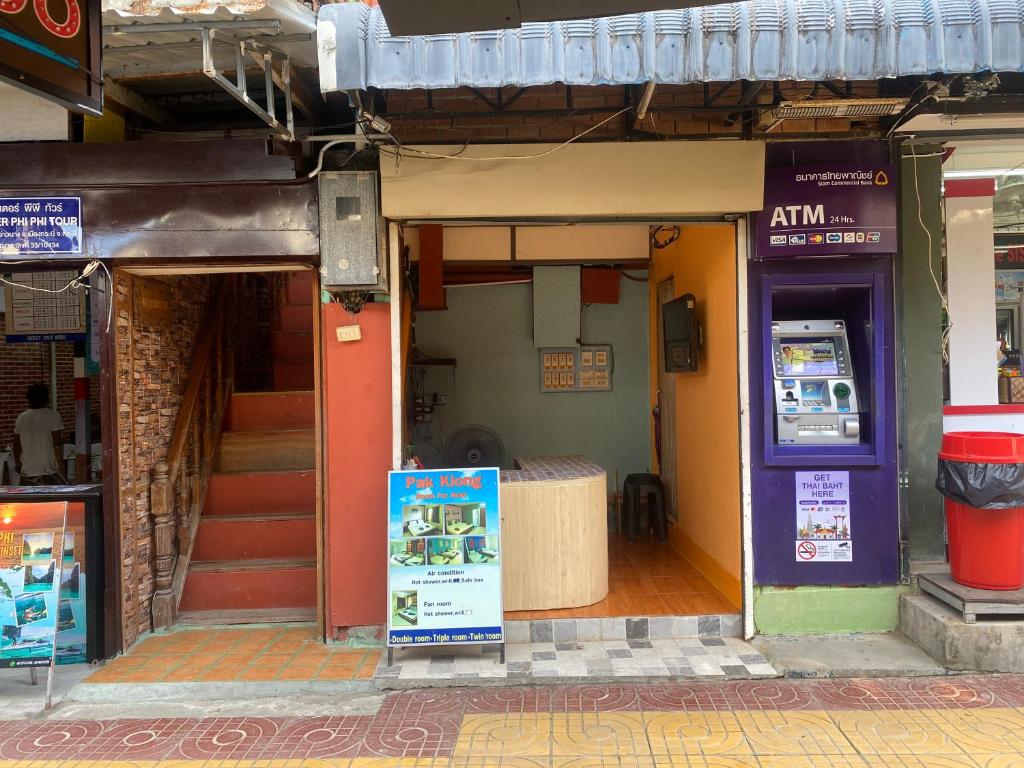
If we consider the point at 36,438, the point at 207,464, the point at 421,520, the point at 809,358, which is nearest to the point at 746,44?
the point at 809,358

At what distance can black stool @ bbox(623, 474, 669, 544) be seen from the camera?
7090 millimetres

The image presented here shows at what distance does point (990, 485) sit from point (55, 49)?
551cm

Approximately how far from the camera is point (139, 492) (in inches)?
210

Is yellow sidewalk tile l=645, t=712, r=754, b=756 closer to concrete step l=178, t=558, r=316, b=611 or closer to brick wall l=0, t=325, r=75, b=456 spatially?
concrete step l=178, t=558, r=316, b=611

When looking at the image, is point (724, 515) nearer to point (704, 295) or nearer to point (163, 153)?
point (704, 295)

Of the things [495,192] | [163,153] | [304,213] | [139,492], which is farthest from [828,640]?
[163,153]

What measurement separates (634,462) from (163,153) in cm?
544

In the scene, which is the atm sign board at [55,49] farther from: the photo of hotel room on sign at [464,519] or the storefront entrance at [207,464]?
the photo of hotel room on sign at [464,519]

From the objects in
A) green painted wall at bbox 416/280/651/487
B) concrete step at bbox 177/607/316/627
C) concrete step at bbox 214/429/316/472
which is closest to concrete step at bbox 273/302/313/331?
green painted wall at bbox 416/280/651/487

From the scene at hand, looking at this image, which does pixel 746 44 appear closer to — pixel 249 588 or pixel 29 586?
pixel 249 588

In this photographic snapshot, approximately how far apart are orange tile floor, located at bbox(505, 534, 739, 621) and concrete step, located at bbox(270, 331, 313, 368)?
412 cm

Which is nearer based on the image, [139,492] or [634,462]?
[139,492]

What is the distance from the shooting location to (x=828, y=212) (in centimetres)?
486

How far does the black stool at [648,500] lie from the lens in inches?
279
